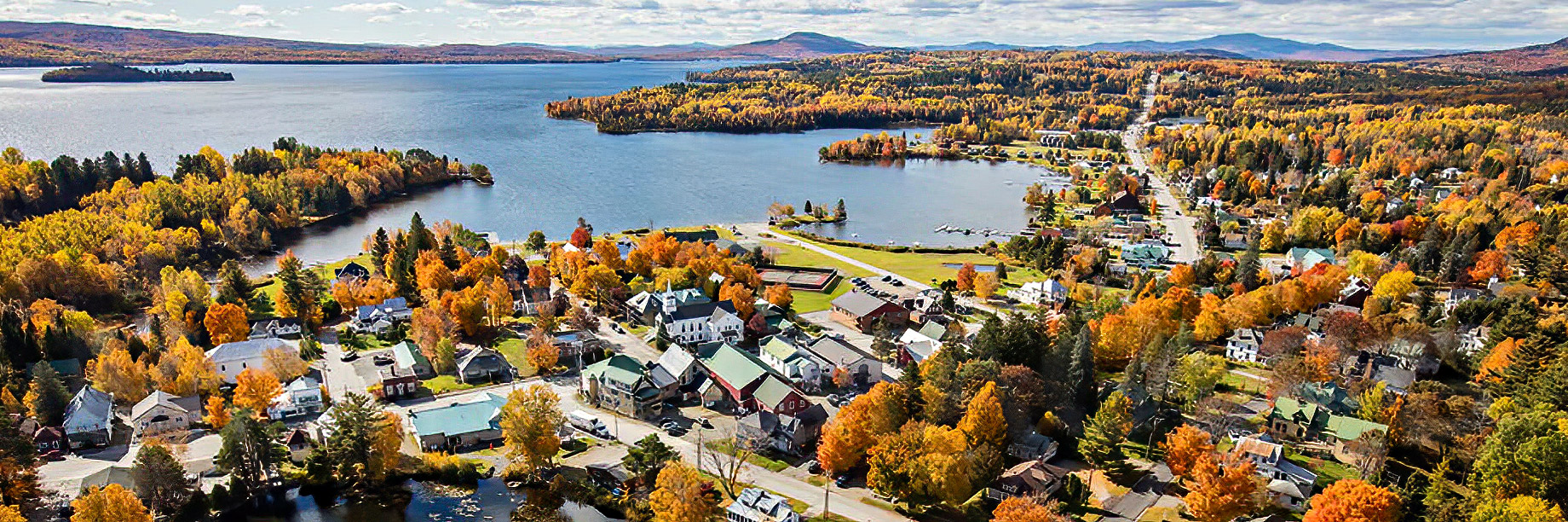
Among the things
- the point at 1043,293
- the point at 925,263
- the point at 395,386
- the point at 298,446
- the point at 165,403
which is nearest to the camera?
the point at 298,446

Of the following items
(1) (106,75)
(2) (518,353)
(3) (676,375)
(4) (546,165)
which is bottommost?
(2) (518,353)

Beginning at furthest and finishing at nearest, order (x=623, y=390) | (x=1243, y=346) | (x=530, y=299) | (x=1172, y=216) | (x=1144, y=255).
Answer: (x=1172, y=216) < (x=1144, y=255) < (x=530, y=299) < (x=1243, y=346) < (x=623, y=390)

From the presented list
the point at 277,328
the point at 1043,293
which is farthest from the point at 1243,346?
the point at 277,328

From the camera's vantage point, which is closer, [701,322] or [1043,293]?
[701,322]

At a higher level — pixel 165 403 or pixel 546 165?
pixel 546 165

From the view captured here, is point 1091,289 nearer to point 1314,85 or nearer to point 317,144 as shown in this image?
point 317,144

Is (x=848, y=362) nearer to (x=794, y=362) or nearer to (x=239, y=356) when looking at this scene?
(x=794, y=362)
